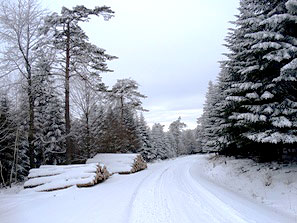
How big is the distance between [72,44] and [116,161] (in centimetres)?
929

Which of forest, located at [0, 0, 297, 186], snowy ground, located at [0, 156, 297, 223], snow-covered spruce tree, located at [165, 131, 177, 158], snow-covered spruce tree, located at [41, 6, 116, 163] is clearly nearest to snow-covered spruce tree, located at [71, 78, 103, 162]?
forest, located at [0, 0, 297, 186]

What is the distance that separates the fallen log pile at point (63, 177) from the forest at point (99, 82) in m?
3.09

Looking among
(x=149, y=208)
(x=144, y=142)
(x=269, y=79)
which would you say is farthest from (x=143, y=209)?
(x=144, y=142)

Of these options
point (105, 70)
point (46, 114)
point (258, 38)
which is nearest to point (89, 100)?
point (46, 114)

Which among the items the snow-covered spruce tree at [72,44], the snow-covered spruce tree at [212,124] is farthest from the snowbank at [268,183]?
the snow-covered spruce tree at [72,44]

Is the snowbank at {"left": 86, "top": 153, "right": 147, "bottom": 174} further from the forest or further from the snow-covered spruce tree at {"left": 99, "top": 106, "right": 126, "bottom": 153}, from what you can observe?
the snow-covered spruce tree at {"left": 99, "top": 106, "right": 126, "bottom": 153}

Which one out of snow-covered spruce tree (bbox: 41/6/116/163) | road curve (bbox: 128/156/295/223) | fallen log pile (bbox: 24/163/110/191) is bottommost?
road curve (bbox: 128/156/295/223)

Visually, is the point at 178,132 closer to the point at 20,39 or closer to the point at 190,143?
the point at 190,143

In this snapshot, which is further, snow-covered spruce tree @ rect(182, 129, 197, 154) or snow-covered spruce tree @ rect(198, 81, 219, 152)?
snow-covered spruce tree @ rect(182, 129, 197, 154)

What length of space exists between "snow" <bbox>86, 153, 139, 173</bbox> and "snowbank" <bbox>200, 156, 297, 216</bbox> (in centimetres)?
770

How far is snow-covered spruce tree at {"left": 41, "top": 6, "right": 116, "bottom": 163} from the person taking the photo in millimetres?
13461

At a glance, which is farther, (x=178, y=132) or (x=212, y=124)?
(x=178, y=132)

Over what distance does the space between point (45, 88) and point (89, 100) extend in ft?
27.6

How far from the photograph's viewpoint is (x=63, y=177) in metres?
10.5
